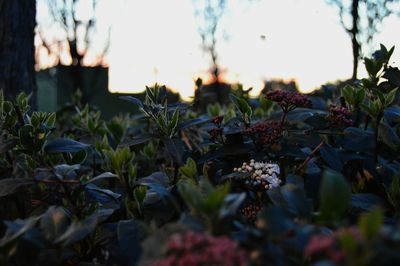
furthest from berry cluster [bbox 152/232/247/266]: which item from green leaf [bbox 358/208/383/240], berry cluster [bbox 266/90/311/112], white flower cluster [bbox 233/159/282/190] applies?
berry cluster [bbox 266/90/311/112]

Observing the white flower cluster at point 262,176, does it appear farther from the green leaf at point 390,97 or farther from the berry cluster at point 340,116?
the green leaf at point 390,97

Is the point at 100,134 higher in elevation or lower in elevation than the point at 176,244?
lower

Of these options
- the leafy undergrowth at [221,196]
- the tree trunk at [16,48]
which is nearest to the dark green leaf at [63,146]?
the leafy undergrowth at [221,196]

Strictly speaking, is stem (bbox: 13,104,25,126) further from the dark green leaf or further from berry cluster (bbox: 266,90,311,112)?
berry cluster (bbox: 266,90,311,112)

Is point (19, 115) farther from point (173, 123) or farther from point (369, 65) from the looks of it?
point (369, 65)

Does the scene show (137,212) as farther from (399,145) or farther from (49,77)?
(49,77)

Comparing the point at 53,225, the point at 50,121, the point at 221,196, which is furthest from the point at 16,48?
the point at 221,196

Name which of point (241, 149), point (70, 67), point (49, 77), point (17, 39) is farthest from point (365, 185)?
point (49, 77)
